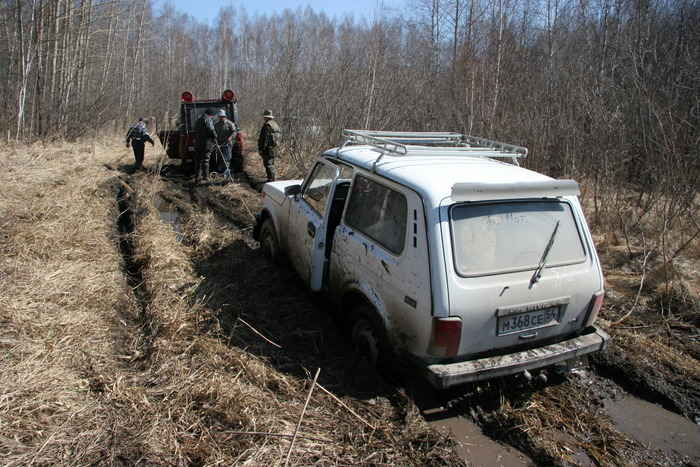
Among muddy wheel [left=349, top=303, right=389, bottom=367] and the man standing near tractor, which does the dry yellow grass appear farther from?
the man standing near tractor

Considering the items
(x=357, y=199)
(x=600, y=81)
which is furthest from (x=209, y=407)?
(x=600, y=81)

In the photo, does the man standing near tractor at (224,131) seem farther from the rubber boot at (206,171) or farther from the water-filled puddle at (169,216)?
the water-filled puddle at (169,216)

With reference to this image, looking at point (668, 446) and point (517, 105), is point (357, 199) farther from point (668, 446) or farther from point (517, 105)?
point (517, 105)

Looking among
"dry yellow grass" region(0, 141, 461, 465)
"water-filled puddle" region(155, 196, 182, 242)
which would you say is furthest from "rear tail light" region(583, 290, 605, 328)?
"water-filled puddle" region(155, 196, 182, 242)

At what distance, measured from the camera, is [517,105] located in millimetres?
10625

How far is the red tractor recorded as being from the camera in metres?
11.7

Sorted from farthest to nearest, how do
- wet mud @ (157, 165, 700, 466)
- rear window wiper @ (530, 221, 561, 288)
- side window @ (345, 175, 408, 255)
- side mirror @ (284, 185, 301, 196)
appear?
side mirror @ (284, 185, 301, 196) → side window @ (345, 175, 408, 255) → rear window wiper @ (530, 221, 561, 288) → wet mud @ (157, 165, 700, 466)

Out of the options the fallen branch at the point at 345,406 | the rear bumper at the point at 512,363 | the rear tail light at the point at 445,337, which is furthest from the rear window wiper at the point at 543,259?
the fallen branch at the point at 345,406

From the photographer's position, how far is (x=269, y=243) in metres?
5.90

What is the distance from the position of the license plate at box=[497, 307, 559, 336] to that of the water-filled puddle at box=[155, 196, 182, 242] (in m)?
5.13

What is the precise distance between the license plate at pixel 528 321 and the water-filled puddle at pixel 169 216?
202 inches

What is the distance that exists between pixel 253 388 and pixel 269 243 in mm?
2721

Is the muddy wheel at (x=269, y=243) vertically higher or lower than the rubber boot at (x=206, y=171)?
lower

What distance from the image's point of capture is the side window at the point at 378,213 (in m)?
3.41
